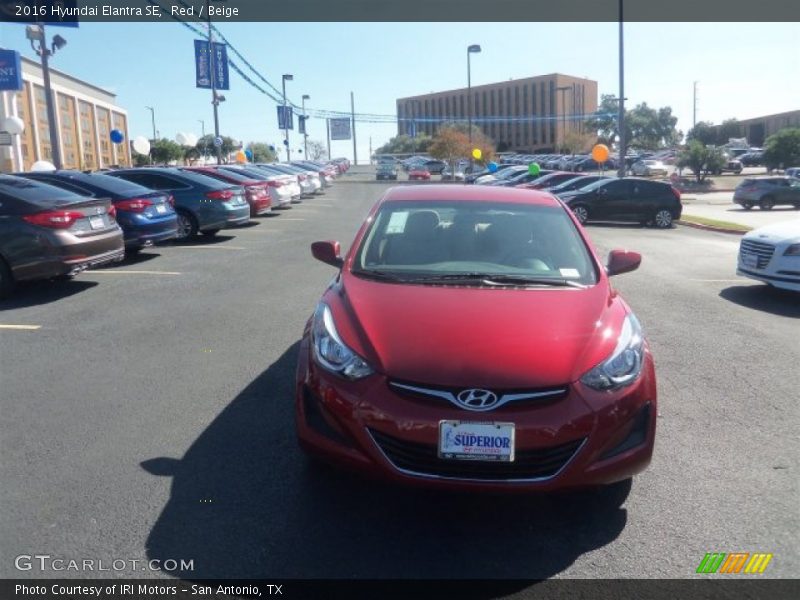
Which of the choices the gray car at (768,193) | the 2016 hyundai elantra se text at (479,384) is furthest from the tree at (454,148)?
the 2016 hyundai elantra se text at (479,384)

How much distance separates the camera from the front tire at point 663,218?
795 inches

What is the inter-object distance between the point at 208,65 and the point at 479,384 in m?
30.0

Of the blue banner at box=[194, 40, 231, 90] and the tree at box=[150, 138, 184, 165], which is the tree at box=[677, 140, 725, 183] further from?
the tree at box=[150, 138, 184, 165]

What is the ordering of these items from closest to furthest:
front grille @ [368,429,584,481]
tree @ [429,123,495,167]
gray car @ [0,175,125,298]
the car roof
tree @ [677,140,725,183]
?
1. front grille @ [368,429,584,481]
2. the car roof
3. gray car @ [0,175,125,298]
4. tree @ [677,140,725,183]
5. tree @ [429,123,495,167]

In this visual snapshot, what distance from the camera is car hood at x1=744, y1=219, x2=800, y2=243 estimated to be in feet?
30.1

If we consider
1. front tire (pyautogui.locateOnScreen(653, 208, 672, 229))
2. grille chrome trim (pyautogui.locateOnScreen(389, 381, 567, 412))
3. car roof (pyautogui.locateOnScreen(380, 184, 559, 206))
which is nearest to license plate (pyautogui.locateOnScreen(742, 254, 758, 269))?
car roof (pyautogui.locateOnScreen(380, 184, 559, 206))

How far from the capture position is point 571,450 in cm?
328

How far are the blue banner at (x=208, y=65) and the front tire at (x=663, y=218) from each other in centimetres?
1961

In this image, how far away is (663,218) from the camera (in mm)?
20219

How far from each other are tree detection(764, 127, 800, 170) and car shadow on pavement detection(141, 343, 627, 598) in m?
51.1

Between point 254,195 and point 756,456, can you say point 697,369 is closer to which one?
point 756,456

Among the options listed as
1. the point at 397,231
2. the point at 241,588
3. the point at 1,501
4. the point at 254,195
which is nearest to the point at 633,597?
the point at 241,588

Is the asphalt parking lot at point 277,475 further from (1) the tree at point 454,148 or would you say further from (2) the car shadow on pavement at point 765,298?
(1) the tree at point 454,148

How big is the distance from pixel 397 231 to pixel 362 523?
2.18m
